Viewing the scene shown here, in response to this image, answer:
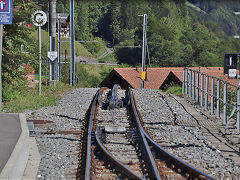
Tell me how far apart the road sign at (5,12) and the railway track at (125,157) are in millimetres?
4184

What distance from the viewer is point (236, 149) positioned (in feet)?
29.5

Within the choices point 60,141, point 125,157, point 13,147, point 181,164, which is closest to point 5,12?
point 60,141

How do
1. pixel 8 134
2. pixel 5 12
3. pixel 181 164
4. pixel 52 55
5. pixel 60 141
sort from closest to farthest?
1. pixel 181 164
2. pixel 8 134
3. pixel 60 141
4. pixel 5 12
5. pixel 52 55

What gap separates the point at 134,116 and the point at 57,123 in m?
2.24

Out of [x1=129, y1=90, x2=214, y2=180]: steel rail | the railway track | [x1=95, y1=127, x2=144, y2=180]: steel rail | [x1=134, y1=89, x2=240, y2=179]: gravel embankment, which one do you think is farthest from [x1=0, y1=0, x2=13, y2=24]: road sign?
[x1=129, y1=90, x2=214, y2=180]: steel rail

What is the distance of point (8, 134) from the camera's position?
8.70 meters

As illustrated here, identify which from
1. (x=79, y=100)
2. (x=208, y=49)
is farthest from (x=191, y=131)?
(x=208, y=49)

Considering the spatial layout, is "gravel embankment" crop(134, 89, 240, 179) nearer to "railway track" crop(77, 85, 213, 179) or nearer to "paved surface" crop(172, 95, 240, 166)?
"paved surface" crop(172, 95, 240, 166)

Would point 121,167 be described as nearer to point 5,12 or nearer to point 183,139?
point 183,139

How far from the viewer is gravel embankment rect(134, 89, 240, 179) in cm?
741

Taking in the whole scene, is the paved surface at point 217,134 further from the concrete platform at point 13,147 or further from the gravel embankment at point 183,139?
the concrete platform at point 13,147

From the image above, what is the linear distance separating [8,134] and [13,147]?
1.24 metres

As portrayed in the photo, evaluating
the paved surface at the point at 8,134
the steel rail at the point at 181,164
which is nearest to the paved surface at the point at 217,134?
the steel rail at the point at 181,164

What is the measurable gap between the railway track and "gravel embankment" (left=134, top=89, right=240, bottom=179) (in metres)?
0.37
